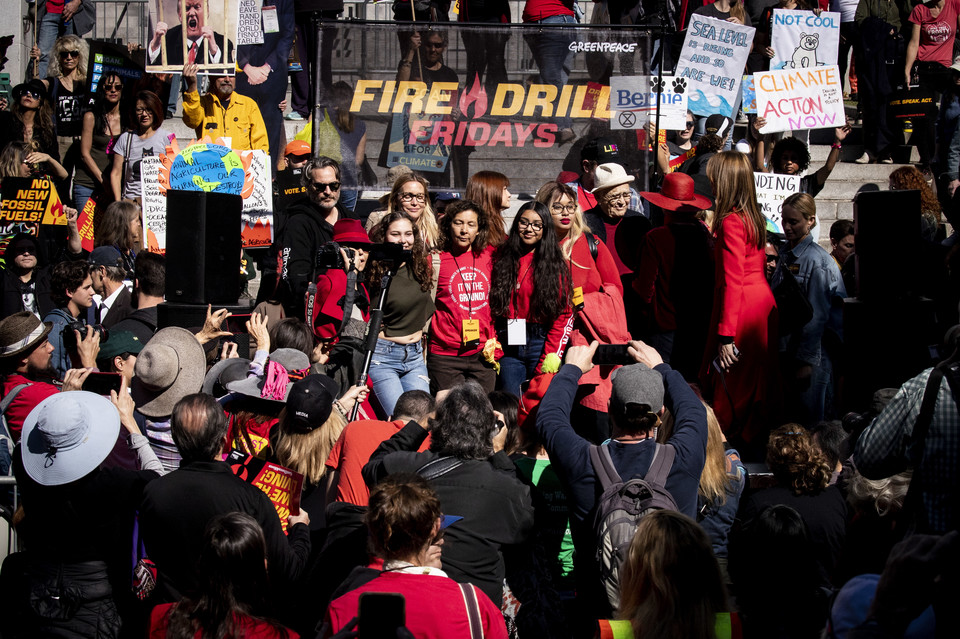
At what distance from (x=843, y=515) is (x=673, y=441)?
98 cm

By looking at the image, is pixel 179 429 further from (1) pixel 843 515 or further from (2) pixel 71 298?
(2) pixel 71 298

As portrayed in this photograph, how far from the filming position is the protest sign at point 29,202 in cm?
811

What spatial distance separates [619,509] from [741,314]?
9.62 feet

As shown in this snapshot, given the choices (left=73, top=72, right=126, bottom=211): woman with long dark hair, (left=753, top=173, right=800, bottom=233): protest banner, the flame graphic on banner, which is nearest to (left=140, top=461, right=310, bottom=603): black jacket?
the flame graphic on banner

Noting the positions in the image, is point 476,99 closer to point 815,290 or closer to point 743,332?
point 815,290

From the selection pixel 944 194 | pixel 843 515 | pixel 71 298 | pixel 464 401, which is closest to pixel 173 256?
pixel 71 298

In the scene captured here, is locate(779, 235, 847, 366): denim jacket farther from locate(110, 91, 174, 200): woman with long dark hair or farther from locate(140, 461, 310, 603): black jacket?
locate(110, 91, 174, 200): woman with long dark hair

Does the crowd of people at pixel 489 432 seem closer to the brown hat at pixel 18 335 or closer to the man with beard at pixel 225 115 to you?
the brown hat at pixel 18 335

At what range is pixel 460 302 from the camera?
642 cm

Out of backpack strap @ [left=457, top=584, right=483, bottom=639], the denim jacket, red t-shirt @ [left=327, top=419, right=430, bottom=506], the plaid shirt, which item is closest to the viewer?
the plaid shirt

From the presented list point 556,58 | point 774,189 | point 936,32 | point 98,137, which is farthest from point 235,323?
point 936,32

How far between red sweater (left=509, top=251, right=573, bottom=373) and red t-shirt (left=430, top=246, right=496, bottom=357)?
1.02ft

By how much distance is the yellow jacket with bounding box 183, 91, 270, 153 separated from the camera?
9.09 meters

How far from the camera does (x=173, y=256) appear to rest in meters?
5.57
